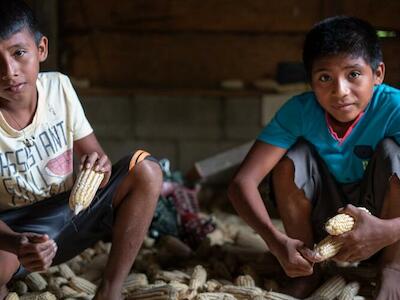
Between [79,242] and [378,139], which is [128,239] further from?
[378,139]

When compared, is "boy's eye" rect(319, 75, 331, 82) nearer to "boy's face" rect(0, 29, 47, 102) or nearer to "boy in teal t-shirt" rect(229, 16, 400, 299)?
"boy in teal t-shirt" rect(229, 16, 400, 299)

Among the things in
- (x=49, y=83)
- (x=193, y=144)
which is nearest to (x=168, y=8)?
(x=193, y=144)

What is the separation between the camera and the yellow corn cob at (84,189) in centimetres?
246

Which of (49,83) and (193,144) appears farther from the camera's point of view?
(193,144)

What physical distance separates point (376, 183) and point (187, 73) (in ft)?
7.26

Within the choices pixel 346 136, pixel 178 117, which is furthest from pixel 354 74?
pixel 178 117

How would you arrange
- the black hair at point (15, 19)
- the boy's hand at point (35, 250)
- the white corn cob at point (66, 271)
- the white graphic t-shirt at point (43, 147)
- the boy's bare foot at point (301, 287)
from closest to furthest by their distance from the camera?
the boy's hand at point (35, 250), the black hair at point (15, 19), the white graphic t-shirt at point (43, 147), the boy's bare foot at point (301, 287), the white corn cob at point (66, 271)

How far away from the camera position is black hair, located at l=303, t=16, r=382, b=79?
269cm

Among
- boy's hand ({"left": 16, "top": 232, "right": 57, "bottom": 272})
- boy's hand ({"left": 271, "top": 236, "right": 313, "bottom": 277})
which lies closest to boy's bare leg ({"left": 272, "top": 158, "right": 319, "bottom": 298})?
boy's hand ({"left": 271, "top": 236, "right": 313, "bottom": 277})

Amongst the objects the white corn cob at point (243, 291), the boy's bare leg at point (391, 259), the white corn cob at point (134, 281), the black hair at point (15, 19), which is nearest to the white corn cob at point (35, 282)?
the white corn cob at point (134, 281)

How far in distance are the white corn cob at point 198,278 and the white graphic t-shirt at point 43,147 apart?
0.61 m

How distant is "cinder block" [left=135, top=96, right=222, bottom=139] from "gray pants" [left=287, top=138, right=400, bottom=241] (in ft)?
6.01

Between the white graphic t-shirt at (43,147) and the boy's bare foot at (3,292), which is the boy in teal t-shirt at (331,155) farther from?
the boy's bare foot at (3,292)

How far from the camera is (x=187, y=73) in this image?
4688mm
